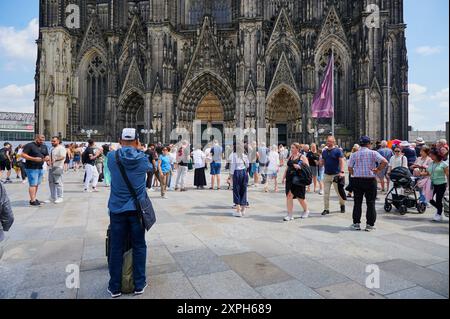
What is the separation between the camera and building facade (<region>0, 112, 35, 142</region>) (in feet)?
213

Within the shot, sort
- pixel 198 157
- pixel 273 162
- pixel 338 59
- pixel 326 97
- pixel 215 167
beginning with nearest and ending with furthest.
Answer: pixel 273 162 < pixel 198 157 < pixel 215 167 < pixel 326 97 < pixel 338 59

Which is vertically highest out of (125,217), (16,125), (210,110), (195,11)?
(195,11)

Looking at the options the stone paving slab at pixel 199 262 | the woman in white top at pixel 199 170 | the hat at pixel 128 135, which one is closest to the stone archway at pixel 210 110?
the woman in white top at pixel 199 170

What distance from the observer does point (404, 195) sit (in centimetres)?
755

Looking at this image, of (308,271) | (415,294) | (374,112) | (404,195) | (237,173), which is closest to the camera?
(415,294)

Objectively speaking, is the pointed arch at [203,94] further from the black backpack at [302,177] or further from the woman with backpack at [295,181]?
the black backpack at [302,177]

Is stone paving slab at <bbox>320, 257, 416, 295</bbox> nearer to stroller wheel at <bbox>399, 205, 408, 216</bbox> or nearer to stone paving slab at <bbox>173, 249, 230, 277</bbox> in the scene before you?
stone paving slab at <bbox>173, 249, 230, 277</bbox>

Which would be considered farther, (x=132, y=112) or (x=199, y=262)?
(x=132, y=112)

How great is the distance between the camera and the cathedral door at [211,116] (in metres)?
30.2

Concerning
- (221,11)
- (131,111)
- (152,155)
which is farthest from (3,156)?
(221,11)

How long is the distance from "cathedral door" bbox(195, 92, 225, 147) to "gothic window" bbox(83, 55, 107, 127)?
9.40 meters

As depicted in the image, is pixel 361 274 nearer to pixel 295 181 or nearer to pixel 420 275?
pixel 420 275

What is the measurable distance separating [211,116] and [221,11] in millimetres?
10330

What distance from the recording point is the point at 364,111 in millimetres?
25453
